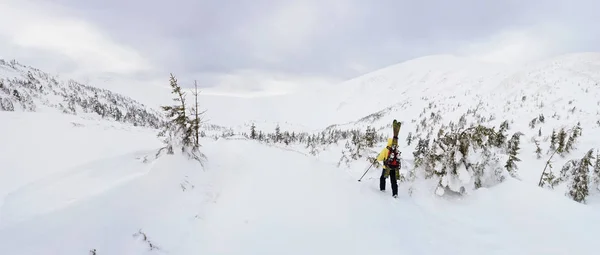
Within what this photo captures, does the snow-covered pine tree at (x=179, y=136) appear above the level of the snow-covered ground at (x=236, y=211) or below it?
above

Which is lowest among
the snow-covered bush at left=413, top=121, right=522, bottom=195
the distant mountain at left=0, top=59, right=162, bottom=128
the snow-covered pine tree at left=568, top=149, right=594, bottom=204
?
the snow-covered pine tree at left=568, top=149, right=594, bottom=204

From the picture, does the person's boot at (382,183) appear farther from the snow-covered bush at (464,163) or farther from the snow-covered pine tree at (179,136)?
the snow-covered pine tree at (179,136)

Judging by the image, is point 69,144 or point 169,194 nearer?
point 169,194

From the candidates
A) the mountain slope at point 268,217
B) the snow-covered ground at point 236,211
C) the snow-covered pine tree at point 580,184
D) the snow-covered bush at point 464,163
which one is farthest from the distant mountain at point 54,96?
the snow-covered pine tree at point 580,184

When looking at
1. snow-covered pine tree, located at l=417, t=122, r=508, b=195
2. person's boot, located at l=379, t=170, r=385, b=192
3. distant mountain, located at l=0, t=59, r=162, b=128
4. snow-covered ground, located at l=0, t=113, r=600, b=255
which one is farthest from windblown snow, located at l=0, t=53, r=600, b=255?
distant mountain, located at l=0, t=59, r=162, b=128

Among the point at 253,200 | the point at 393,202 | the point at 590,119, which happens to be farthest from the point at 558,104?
the point at 253,200

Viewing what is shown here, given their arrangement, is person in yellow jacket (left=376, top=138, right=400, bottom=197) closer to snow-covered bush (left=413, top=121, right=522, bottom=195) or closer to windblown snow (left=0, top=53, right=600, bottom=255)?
windblown snow (left=0, top=53, right=600, bottom=255)

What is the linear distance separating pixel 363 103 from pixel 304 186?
96.3 m

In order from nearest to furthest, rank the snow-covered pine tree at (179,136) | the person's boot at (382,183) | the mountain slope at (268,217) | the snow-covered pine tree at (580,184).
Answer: the mountain slope at (268,217)
the snow-covered pine tree at (179,136)
the person's boot at (382,183)
the snow-covered pine tree at (580,184)

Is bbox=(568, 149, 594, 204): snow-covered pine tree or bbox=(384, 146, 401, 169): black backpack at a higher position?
bbox=(384, 146, 401, 169): black backpack

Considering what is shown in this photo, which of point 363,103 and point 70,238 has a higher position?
point 363,103

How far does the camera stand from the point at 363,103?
100625 millimetres

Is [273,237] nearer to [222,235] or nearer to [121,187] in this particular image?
[222,235]

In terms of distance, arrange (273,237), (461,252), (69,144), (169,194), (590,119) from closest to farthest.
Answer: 1. (273,237)
2. (461,252)
3. (169,194)
4. (69,144)
5. (590,119)
